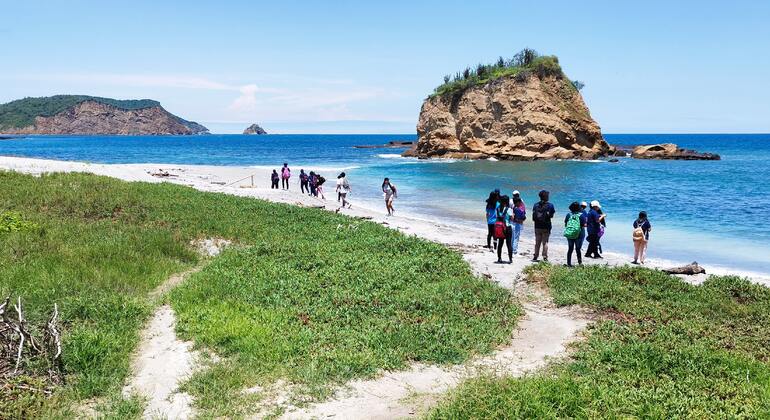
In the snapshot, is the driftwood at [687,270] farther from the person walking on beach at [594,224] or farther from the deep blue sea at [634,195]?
the deep blue sea at [634,195]

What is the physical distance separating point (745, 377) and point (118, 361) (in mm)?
8436

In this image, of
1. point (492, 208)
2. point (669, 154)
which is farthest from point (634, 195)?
point (669, 154)

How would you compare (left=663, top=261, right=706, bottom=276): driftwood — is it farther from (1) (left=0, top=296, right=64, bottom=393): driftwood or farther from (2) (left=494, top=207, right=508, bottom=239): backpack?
(1) (left=0, top=296, right=64, bottom=393): driftwood

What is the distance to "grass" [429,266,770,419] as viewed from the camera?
20.3ft

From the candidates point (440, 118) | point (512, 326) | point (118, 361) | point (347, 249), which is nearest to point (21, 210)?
point (347, 249)

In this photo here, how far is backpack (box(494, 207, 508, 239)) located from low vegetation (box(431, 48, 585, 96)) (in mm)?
58753

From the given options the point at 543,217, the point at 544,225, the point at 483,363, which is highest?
the point at 543,217

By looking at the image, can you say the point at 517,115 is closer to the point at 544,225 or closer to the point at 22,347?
the point at 544,225

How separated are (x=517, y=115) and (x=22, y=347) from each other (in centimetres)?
6712

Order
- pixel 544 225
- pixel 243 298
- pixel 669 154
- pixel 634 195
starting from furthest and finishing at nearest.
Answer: pixel 669 154 → pixel 634 195 → pixel 544 225 → pixel 243 298

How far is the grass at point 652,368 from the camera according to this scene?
620cm

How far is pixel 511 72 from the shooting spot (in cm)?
7094

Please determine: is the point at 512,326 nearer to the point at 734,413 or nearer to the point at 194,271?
the point at 734,413

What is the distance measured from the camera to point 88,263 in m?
12.0
